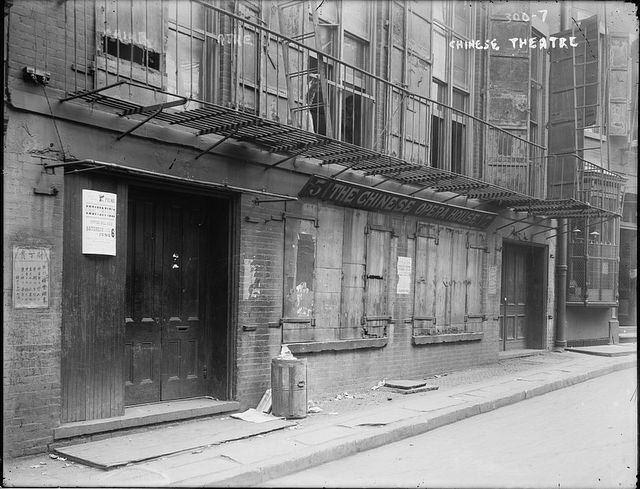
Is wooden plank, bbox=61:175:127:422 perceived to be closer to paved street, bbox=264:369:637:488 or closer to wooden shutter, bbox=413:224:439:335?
paved street, bbox=264:369:637:488

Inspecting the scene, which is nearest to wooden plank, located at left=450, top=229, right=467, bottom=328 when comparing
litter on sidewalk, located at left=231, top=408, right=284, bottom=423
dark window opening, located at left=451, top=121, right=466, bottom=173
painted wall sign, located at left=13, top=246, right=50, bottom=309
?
dark window opening, located at left=451, top=121, right=466, bottom=173

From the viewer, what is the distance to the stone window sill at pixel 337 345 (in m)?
9.65

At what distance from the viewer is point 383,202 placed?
36.8 ft

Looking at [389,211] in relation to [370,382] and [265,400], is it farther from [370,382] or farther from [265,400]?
[265,400]

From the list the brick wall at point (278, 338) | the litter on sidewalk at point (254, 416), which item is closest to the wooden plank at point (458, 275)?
the brick wall at point (278, 338)

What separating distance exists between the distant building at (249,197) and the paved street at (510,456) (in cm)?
244

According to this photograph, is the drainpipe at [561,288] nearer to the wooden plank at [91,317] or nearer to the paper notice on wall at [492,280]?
the paper notice on wall at [492,280]

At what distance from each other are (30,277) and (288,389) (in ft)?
11.9

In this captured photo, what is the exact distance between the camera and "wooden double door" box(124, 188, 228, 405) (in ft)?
26.3

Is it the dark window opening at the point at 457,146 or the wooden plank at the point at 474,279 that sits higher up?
the dark window opening at the point at 457,146

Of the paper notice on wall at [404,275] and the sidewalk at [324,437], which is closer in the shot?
the sidewalk at [324,437]

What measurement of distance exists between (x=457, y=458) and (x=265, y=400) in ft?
9.69

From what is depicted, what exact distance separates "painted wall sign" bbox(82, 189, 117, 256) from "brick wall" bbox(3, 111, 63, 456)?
336 mm

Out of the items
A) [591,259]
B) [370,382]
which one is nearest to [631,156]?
[591,259]
